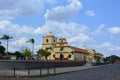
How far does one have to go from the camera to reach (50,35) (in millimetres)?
181875

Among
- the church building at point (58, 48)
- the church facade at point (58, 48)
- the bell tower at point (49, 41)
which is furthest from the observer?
the church building at point (58, 48)

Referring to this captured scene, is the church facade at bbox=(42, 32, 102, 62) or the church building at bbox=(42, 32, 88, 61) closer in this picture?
the church facade at bbox=(42, 32, 102, 62)

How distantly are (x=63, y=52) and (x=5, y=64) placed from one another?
5369 inches

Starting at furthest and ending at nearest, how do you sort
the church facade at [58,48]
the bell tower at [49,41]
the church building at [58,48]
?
the church building at [58,48] < the church facade at [58,48] < the bell tower at [49,41]

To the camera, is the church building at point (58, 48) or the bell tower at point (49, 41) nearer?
the bell tower at point (49, 41)

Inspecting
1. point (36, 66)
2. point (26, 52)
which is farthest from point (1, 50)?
point (36, 66)

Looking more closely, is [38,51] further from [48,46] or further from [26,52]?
[26,52]

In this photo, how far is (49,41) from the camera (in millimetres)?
185500

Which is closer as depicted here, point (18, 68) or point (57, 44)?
point (18, 68)

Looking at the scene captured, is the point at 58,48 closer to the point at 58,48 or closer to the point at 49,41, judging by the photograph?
the point at 58,48

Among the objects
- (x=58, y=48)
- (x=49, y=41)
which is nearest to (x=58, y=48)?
(x=58, y=48)

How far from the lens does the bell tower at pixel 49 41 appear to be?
183 m

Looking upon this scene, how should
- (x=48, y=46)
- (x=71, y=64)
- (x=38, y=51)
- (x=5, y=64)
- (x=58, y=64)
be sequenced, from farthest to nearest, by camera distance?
1. (x=48, y=46)
2. (x=38, y=51)
3. (x=71, y=64)
4. (x=58, y=64)
5. (x=5, y=64)

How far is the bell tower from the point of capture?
183 m
